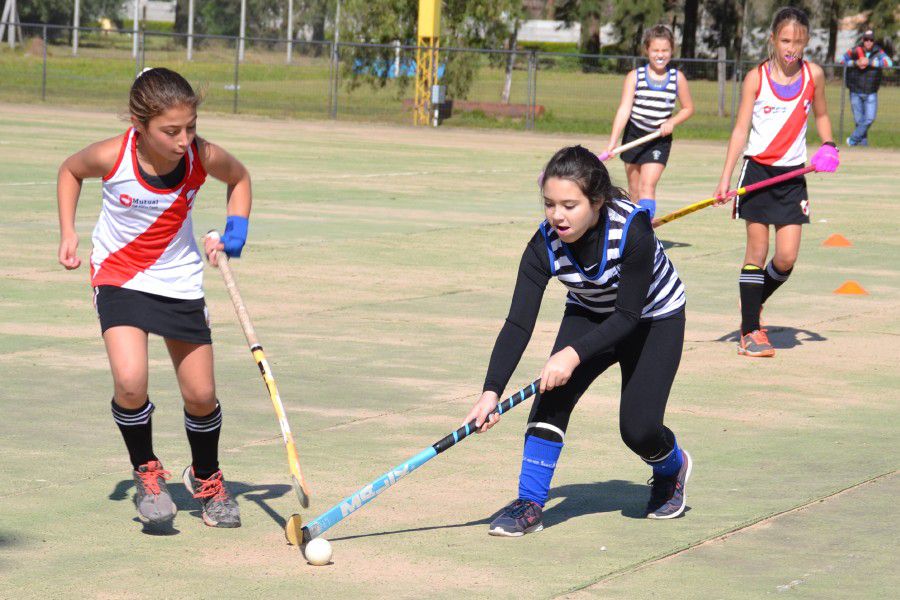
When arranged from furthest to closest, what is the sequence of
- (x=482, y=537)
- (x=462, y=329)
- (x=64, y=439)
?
(x=462, y=329) → (x=64, y=439) → (x=482, y=537)

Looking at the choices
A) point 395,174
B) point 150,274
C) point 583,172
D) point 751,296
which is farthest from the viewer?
point 395,174

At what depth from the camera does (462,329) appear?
952 centimetres

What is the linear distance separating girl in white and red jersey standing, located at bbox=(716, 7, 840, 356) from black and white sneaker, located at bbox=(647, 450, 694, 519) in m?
3.53

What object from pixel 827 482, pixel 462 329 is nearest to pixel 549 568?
pixel 827 482

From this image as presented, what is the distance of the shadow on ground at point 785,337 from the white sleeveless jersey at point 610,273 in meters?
3.93

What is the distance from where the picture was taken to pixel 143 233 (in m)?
5.41

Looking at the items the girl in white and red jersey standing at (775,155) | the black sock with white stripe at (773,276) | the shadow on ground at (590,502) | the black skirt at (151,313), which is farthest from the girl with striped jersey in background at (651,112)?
the black skirt at (151,313)

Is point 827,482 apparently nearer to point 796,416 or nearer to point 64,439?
point 796,416

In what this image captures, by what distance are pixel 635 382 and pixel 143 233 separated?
71.6 inches

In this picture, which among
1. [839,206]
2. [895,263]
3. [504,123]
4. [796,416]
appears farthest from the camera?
[504,123]

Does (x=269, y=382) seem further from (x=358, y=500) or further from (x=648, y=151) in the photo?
(x=648, y=151)

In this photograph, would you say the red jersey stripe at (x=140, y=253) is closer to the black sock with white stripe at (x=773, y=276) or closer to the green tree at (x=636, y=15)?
the black sock with white stripe at (x=773, y=276)

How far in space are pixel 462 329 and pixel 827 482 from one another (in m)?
3.73

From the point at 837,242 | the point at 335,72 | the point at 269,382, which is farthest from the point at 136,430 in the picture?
the point at 335,72
